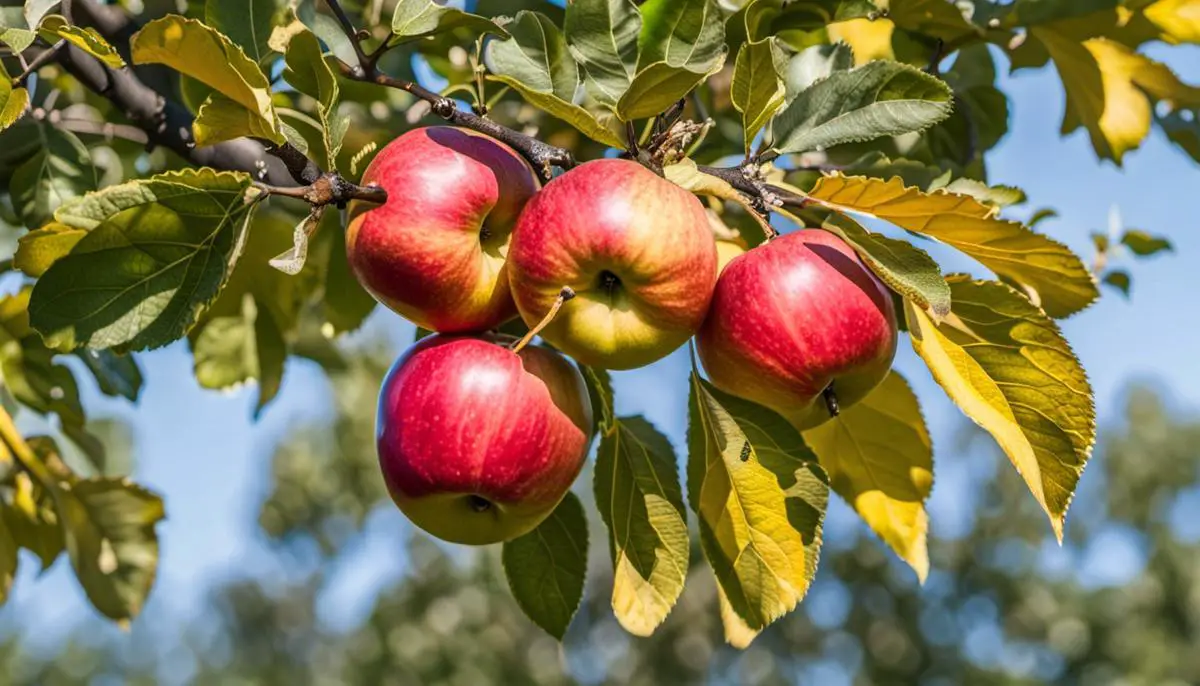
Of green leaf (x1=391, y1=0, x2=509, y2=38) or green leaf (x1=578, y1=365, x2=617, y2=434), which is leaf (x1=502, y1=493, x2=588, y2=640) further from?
green leaf (x1=391, y1=0, x2=509, y2=38)

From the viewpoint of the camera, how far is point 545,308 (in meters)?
0.92

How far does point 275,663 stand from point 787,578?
14.4 metres

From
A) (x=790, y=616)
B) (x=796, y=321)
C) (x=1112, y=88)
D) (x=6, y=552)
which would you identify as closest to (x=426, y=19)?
(x=796, y=321)

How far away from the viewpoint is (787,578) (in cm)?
100

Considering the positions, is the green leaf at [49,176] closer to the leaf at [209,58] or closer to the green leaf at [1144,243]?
the leaf at [209,58]

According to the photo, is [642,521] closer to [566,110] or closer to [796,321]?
[796,321]

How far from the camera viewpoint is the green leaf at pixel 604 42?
954 millimetres

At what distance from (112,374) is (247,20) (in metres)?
0.49

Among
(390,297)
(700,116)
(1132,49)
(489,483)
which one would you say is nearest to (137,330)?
(390,297)

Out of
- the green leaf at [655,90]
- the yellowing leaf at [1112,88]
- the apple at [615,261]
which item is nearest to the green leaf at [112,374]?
the apple at [615,261]

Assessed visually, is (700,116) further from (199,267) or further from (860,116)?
(199,267)

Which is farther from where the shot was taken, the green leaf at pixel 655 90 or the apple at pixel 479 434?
the apple at pixel 479 434

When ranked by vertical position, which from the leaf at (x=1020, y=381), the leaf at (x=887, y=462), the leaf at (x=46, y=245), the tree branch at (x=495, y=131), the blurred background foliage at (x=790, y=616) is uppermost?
the tree branch at (x=495, y=131)

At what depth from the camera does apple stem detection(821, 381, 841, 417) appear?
1.00 meters
